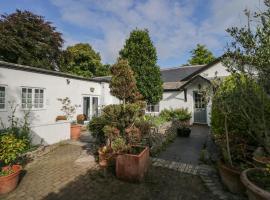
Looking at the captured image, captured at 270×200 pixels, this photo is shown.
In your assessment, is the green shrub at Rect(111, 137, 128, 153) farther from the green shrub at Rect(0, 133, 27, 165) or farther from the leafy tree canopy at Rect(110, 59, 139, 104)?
the green shrub at Rect(0, 133, 27, 165)

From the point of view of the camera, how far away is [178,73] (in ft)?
72.4

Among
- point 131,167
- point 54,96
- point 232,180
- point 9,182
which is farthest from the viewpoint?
point 54,96

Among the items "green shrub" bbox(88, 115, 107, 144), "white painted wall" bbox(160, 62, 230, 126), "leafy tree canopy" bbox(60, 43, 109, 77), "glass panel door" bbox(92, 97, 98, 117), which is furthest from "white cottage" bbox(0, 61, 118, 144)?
"leafy tree canopy" bbox(60, 43, 109, 77)

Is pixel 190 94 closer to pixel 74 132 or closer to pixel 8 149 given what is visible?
pixel 74 132

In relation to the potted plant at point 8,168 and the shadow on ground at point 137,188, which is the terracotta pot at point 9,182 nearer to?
the potted plant at point 8,168

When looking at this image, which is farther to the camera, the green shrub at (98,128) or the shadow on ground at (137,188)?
the green shrub at (98,128)

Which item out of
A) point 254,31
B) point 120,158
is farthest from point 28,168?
point 254,31

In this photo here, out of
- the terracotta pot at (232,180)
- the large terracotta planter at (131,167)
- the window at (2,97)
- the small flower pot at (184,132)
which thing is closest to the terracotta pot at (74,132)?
the window at (2,97)

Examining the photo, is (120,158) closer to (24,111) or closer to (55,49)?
(24,111)

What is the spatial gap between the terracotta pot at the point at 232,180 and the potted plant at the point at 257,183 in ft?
1.43

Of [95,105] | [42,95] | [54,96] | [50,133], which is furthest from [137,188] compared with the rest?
[95,105]

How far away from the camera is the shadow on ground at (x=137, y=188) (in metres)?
4.13

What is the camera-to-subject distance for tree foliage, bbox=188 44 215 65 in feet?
111

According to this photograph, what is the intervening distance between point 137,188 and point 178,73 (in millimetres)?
19278
